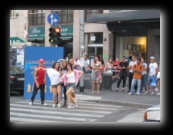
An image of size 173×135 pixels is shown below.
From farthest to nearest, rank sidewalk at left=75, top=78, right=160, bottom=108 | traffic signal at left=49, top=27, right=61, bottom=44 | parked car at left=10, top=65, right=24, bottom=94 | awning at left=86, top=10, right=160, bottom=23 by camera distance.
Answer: awning at left=86, top=10, right=160, bottom=23
traffic signal at left=49, top=27, right=61, bottom=44
parked car at left=10, top=65, right=24, bottom=94
sidewalk at left=75, top=78, right=160, bottom=108

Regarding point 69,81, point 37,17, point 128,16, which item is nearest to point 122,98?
point 69,81

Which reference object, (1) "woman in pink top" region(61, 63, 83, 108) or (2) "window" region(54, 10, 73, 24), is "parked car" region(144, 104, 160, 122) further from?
(2) "window" region(54, 10, 73, 24)

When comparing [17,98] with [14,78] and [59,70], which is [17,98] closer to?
[14,78]

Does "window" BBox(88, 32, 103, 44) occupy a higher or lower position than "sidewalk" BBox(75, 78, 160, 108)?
higher

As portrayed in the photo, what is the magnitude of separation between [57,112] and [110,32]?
55.5 ft

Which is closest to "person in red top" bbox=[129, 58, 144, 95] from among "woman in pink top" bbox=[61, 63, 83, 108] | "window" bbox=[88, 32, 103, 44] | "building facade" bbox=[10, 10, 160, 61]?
"woman in pink top" bbox=[61, 63, 83, 108]

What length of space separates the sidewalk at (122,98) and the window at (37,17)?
57.9 ft

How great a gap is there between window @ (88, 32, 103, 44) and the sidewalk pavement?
11834 millimetres

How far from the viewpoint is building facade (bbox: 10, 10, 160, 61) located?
2481 centimetres

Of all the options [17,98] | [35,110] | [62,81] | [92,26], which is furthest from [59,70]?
[92,26]

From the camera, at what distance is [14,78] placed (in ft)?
54.7

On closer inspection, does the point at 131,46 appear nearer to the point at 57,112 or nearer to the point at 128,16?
the point at 128,16

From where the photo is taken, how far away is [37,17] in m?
35.4

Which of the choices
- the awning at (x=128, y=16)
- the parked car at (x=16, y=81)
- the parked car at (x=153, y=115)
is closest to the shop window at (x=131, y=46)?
the awning at (x=128, y=16)
